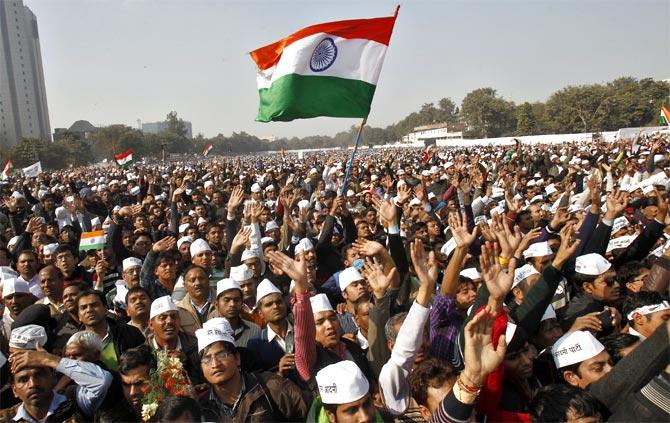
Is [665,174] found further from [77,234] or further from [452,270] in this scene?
[77,234]

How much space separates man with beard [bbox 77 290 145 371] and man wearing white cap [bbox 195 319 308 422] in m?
1.08

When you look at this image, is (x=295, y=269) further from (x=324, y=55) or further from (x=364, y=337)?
(x=324, y=55)

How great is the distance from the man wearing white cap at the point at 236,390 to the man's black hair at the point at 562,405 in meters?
1.29

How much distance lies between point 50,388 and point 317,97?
4.25 meters

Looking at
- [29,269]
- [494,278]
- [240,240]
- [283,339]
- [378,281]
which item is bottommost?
[283,339]

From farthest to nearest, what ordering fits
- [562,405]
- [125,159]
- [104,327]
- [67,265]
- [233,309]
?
[125,159], [67,265], [233,309], [104,327], [562,405]

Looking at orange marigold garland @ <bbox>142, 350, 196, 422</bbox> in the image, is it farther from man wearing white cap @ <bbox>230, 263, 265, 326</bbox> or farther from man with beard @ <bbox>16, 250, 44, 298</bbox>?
man with beard @ <bbox>16, 250, 44, 298</bbox>

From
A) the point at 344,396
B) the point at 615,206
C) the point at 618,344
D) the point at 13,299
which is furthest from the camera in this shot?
the point at 615,206

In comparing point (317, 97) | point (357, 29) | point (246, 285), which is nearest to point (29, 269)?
point (246, 285)

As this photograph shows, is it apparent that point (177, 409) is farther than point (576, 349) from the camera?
No

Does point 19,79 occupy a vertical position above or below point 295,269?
above

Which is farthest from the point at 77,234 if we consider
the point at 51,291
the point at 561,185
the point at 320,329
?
the point at 561,185

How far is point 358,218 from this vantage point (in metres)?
7.38

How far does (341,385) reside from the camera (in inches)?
99.9
